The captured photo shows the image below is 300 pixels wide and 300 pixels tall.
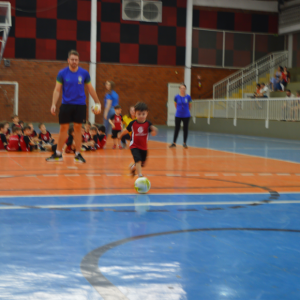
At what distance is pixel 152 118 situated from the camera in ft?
92.0

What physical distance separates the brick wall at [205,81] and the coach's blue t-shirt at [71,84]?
65.2ft

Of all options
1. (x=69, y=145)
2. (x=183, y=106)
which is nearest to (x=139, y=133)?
(x=69, y=145)

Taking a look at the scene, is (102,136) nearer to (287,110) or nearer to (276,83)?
(287,110)

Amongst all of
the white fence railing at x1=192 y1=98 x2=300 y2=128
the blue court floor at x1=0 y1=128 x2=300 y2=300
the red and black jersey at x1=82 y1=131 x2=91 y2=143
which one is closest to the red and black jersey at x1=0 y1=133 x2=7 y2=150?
the red and black jersey at x1=82 y1=131 x2=91 y2=143

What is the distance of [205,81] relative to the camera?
2834cm

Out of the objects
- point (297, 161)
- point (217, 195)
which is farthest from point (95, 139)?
point (217, 195)

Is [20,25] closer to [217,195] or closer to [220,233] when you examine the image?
[217,195]

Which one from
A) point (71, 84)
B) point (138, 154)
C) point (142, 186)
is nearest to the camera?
point (142, 186)

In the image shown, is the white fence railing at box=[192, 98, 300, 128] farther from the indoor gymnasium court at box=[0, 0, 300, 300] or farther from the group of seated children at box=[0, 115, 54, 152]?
the group of seated children at box=[0, 115, 54, 152]

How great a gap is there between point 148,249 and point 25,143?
8616 millimetres

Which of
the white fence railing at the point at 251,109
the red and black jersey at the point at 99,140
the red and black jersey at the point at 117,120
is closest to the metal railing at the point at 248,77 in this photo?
the white fence railing at the point at 251,109

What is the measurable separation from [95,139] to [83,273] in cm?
985

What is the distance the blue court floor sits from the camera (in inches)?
101

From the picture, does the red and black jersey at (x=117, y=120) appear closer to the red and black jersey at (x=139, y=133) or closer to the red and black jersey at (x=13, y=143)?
the red and black jersey at (x=13, y=143)
